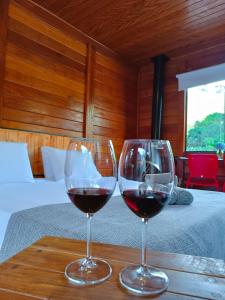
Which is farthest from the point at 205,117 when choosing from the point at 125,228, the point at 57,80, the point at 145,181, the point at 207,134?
the point at 145,181

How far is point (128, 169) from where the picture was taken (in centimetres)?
48

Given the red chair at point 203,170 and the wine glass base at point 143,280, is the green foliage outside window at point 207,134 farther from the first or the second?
the wine glass base at point 143,280

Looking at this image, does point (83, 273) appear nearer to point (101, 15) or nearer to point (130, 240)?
point (130, 240)

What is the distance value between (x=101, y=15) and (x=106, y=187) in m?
3.16

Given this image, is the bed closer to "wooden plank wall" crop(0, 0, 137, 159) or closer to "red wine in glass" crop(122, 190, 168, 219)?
"red wine in glass" crop(122, 190, 168, 219)

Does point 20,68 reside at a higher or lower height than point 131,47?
lower

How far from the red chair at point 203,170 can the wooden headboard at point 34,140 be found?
1.89 meters

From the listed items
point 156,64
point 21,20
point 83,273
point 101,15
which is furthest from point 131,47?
point 83,273

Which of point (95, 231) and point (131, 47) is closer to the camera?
point (95, 231)

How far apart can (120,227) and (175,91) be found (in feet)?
12.5

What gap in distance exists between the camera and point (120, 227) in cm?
78

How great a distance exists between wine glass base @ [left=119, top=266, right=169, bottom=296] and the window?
12.0ft

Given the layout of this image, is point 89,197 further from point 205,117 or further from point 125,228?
point 205,117

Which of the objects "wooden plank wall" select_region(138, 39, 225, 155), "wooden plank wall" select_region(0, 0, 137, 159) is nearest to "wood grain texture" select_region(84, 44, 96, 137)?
"wooden plank wall" select_region(0, 0, 137, 159)
